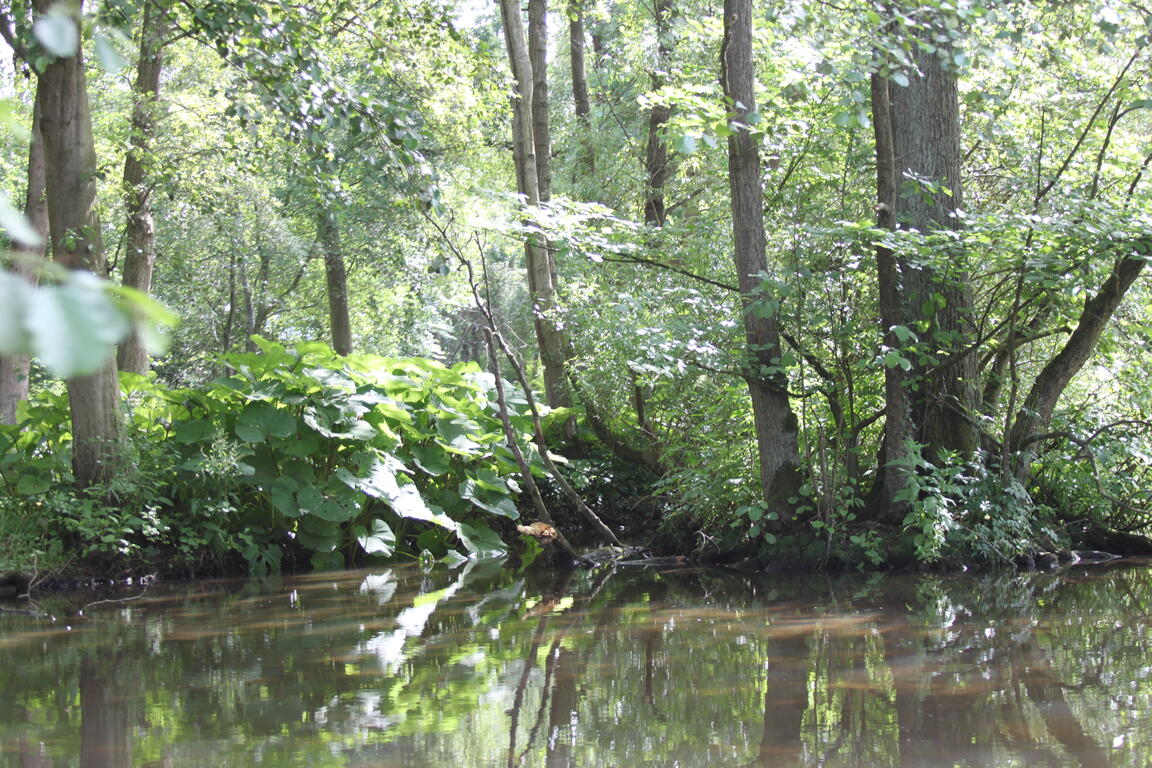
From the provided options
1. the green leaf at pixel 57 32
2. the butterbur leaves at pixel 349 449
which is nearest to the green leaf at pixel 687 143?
the butterbur leaves at pixel 349 449

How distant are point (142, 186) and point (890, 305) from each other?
26.3 ft

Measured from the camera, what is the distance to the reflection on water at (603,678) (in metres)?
3.03

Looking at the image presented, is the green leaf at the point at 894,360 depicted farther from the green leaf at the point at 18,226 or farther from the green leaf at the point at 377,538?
the green leaf at the point at 18,226

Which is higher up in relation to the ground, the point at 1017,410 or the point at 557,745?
the point at 1017,410

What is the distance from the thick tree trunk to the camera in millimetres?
6629

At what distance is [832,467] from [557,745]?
14.6 ft

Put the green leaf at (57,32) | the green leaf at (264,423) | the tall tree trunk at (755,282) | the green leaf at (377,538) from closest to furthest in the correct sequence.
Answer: the green leaf at (57,32), the tall tree trunk at (755,282), the green leaf at (264,423), the green leaf at (377,538)

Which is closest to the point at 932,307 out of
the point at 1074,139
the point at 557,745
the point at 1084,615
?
the point at 1074,139

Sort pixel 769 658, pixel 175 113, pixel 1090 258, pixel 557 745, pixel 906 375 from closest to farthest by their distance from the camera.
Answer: pixel 557 745
pixel 769 658
pixel 1090 258
pixel 906 375
pixel 175 113

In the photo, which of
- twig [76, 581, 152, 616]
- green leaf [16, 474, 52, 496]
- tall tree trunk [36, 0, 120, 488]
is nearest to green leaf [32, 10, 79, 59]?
twig [76, 581, 152, 616]

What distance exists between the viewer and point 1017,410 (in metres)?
7.38

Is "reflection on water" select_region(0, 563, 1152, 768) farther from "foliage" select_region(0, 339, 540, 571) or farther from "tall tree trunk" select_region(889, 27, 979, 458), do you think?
"tall tree trunk" select_region(889, 27, 979, 458)

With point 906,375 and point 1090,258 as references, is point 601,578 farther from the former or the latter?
point 1090,258

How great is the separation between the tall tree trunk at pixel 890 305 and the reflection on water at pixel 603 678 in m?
0.99
